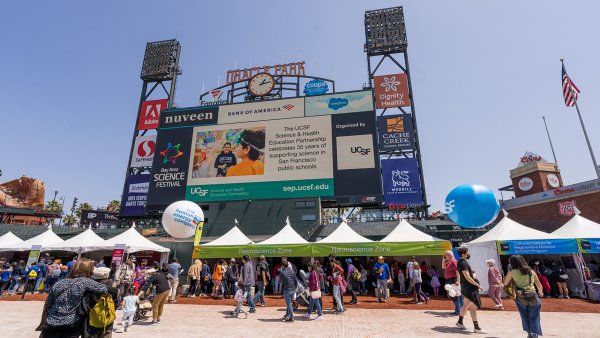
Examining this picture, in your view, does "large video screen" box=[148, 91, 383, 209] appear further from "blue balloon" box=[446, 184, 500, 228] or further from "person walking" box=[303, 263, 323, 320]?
"person walking" box=[303, 263, 323, 320]

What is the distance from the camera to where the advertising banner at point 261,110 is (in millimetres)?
24172

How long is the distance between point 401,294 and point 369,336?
9003 mm

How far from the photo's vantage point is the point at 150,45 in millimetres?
38781

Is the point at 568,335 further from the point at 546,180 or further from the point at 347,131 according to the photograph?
the point at 546,180

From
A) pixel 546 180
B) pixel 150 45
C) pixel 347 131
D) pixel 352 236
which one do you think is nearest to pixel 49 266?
pixel 352 236

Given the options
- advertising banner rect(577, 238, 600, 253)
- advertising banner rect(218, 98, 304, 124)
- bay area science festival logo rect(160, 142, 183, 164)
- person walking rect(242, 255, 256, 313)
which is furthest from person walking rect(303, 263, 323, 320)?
bay area science festival logo rect(160, 142, 183, 164)

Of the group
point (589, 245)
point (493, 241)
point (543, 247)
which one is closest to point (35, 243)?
point (493, 241)

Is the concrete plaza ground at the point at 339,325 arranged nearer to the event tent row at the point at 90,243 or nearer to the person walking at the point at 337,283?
the person walking at the point at 337,283

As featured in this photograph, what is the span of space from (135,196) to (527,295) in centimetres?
3026

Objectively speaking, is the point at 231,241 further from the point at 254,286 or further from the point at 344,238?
the point at 344,238

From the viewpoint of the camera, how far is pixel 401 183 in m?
26.6

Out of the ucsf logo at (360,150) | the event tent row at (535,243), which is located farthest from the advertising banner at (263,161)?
the event tent row at (535,243)

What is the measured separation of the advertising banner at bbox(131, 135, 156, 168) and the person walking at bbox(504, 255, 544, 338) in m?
30.5

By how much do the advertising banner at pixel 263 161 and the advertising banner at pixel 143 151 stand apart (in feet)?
28.8
